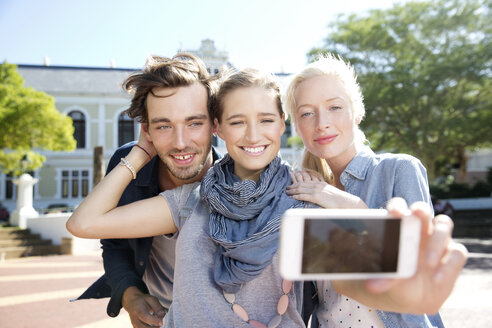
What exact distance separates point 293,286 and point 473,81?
18.1 meters

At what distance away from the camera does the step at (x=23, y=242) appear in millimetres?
13168

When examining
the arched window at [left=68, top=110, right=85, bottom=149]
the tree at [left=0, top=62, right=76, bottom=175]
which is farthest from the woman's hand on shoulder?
the arched window at [left=68, top=110, right=85, bottom=149]

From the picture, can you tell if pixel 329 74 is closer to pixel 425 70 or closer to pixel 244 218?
pixel 244 218

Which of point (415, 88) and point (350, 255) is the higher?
point (415, 88)

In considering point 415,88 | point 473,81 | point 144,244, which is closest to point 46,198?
point 415,88

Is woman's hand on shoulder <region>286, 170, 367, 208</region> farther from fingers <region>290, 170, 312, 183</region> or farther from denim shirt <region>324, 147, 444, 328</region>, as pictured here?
denim shirt <region>324, 147, 444, 328</region>

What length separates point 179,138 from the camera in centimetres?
209

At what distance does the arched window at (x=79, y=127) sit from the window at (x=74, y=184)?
2077mm

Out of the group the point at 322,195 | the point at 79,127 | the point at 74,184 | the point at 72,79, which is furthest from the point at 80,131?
the point at 322,195

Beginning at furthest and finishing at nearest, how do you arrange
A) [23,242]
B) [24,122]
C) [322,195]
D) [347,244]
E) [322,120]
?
[24,122]
[23,242]
[322,120]
[322,195]
[347,244]

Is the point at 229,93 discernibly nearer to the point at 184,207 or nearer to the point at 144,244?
the point at 184,207

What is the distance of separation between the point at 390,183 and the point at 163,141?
3.66ft

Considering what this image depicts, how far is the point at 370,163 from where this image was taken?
6.30 ft

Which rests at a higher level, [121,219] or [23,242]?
[121,219]
